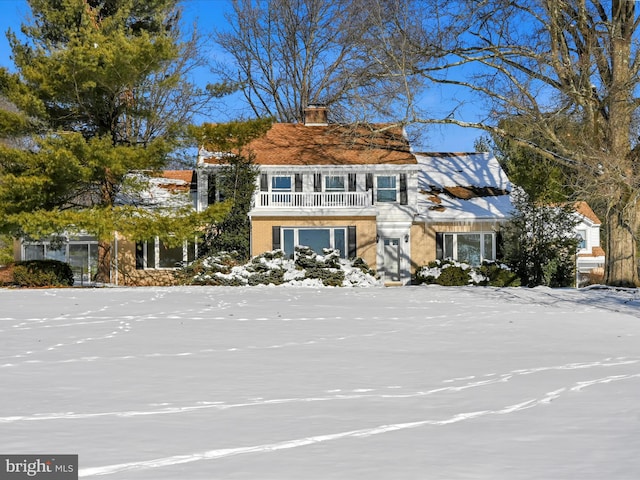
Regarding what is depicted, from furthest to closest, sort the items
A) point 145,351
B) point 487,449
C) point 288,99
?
point 288,99 < point 145,351 < point 487,449

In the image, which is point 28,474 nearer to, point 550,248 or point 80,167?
point 80,167

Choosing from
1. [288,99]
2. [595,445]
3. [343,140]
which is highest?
[288,99]

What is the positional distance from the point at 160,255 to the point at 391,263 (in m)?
9.15

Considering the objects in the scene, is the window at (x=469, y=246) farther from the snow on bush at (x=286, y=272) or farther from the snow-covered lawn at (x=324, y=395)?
the snow-covered lawn at (x=324, y=395)

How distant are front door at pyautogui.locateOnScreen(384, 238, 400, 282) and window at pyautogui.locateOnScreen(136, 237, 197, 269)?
7.58 m

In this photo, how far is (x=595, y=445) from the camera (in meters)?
5.33

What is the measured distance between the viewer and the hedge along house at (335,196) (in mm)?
30031

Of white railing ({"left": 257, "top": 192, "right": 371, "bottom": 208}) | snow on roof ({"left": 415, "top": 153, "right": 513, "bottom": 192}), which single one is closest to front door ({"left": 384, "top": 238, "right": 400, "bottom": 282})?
white railing ({"left": 257, "top": 192, "right": 371, "bottom": 208})

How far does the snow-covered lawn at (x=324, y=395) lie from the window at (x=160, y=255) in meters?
15.3

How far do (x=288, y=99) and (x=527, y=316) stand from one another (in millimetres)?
28871

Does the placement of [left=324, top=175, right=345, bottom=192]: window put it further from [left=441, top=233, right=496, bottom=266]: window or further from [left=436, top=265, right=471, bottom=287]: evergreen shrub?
[left=436, top=265, right=471, bottom=287]: evergreen shrub

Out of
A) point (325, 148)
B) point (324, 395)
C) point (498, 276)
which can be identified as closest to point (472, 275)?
point (498, 276)

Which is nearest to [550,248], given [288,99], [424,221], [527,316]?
[424,221]

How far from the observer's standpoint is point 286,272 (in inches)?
1038
